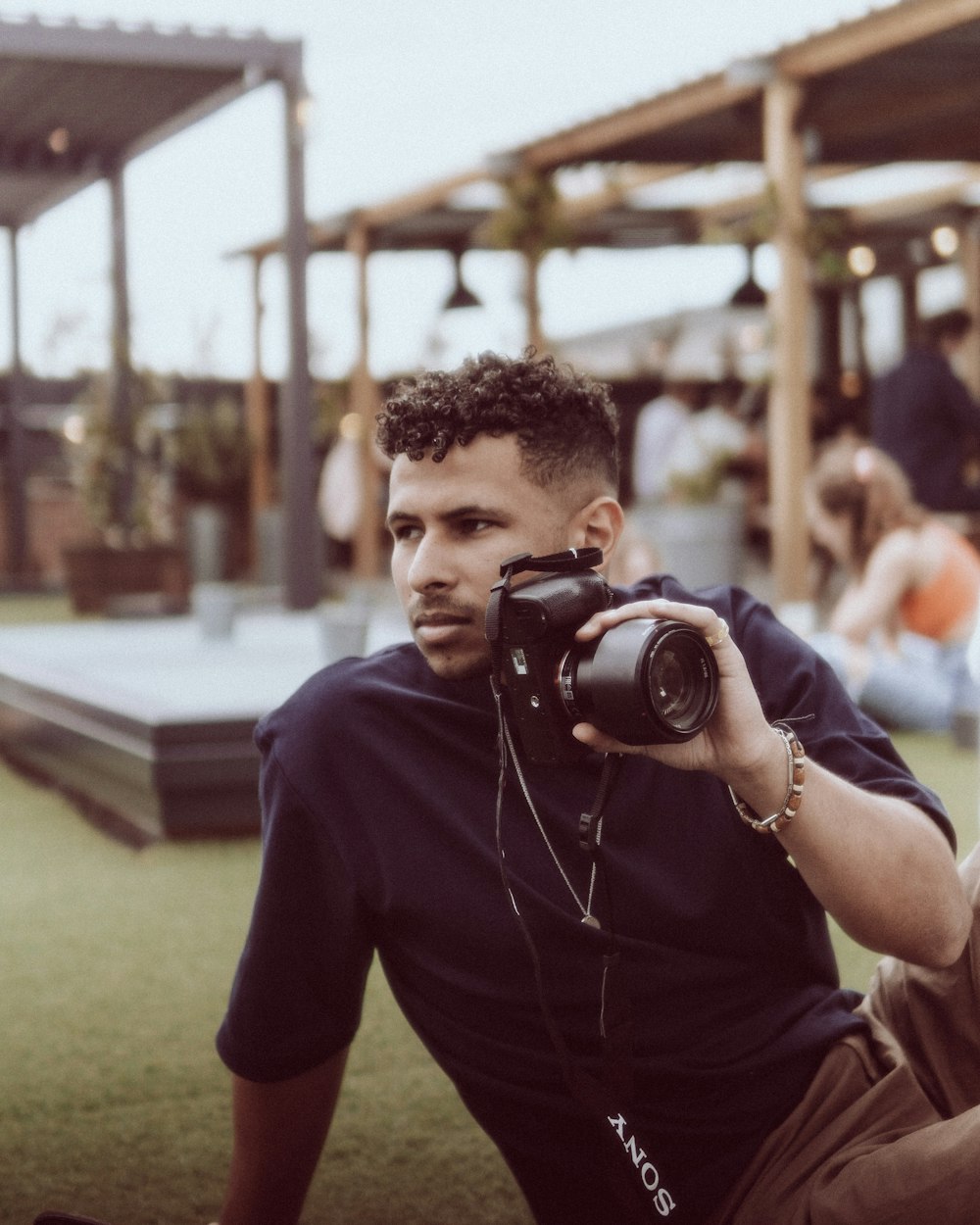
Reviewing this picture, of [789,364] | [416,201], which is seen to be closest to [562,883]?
[789,364]

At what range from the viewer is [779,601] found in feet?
25.4

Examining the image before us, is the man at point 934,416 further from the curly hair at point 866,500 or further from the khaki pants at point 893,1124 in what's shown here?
the khaki pants at point 893,1124

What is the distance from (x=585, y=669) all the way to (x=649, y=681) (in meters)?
0.07

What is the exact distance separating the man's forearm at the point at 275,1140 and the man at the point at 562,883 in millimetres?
57

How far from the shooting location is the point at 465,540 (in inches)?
52.2

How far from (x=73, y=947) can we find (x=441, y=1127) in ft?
3.78

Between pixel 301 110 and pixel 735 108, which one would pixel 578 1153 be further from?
pixel 735 108

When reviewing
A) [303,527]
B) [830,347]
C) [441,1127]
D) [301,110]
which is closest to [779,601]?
[303,527]

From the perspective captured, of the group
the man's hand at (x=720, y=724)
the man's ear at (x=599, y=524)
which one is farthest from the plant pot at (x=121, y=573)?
the man's hand at (x=720, y=724)

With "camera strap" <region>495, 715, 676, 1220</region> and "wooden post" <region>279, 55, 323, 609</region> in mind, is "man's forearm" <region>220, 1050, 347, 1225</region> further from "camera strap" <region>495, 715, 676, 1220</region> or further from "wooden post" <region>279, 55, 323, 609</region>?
"wooden post" <region>279, 55, 323, 609</region>

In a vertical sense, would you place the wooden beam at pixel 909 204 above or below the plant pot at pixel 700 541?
above

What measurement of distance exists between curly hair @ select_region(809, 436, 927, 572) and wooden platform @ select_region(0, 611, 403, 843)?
1.55 m

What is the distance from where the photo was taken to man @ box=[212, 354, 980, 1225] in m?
1.30

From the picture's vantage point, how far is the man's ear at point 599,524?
1371 millimetres
